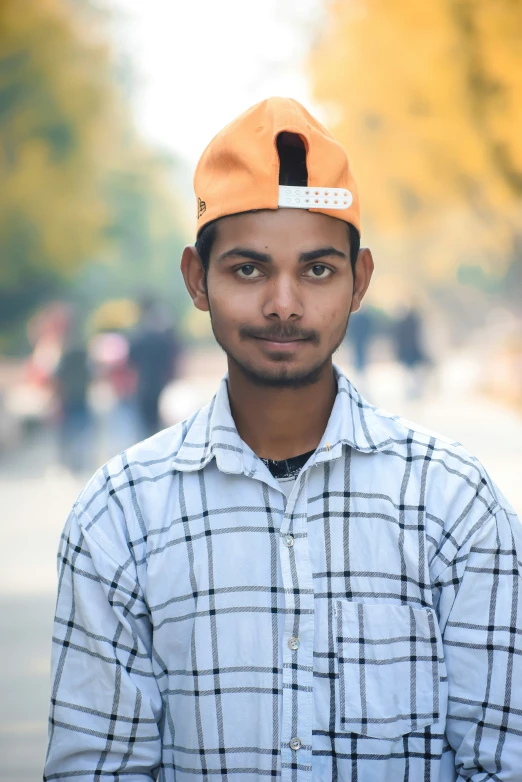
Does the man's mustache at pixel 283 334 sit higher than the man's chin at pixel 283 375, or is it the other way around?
the man's mustache at pixel 283 334

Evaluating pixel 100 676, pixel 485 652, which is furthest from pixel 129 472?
pixel 485 652

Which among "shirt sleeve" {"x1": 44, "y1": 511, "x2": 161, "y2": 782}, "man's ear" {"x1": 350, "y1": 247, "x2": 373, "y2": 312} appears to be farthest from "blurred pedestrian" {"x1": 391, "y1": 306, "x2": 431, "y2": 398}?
"shirt sleeve" {"x1": 44, "y1": 511, "x2": 161, "y2": 782}

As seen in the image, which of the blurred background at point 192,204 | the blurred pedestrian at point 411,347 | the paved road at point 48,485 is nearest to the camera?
the paved road at point 48,485

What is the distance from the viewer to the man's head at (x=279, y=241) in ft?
3.72

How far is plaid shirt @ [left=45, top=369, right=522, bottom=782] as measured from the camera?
109 cm

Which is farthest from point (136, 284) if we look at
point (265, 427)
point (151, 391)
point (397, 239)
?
point (265, 427)

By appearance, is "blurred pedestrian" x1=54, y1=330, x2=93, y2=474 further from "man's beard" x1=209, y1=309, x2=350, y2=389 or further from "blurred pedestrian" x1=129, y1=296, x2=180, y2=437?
"man's beard" x1=209, y1=309, x2=350, y2=389

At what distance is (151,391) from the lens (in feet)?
18.1

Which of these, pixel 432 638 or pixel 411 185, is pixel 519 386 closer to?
pixel 411 185

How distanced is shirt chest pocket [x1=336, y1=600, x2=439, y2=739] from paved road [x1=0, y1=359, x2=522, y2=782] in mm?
2722

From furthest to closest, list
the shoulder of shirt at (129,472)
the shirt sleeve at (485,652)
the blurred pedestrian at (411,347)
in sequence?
1. the blurred pedestrian at (411,347)
2. the shoulder of shirt at (129,472)
3. the shirt sleeve at (485,652)

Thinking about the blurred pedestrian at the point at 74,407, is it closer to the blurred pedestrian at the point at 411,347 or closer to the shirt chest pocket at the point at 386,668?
the blurred pedestrian at the point at 411,347

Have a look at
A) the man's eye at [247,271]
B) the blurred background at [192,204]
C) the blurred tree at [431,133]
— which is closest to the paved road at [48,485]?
the blurred background at [192,204]

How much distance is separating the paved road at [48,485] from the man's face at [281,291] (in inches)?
109
